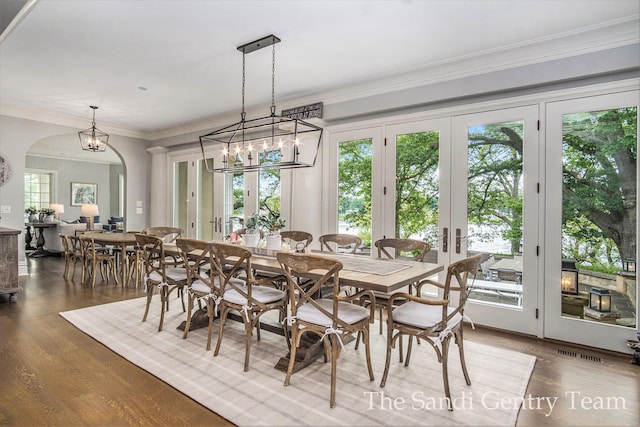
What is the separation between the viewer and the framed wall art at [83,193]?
10.9 metres

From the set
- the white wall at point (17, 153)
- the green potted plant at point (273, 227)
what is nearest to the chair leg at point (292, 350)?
the green potted plant at point (273, 227)

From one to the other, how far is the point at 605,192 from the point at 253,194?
14.5 ft

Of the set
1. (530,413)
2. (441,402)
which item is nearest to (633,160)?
(530,413)

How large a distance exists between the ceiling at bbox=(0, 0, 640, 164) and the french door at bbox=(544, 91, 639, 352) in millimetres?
789

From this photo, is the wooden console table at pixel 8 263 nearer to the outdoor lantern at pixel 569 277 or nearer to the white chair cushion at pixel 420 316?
the white chair cushion at pixel 420 316

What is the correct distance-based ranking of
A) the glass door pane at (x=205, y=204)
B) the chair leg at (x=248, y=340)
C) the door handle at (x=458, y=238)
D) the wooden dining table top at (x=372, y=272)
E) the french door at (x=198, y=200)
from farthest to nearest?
the glass door pane at (x=205, y=204), the french door at (x=198, y=200), the door handle at (x=458, y=238), the chair leg at (x=248, y=340), the wooden dining table top at (x=372, y=272)

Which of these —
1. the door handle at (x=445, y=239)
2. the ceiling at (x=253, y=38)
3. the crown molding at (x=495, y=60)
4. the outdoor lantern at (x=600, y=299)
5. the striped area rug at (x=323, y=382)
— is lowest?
the striped area rug at (x=323, y=382)

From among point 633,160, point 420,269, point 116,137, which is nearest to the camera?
point 420,269

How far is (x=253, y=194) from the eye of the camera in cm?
558

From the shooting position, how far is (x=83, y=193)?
11.1 meters

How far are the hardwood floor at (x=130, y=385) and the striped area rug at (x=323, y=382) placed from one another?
10 centimetres

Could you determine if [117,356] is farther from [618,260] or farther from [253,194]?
[618,260]

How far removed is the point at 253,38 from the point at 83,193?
10.7 m

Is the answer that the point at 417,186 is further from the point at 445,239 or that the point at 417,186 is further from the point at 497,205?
the point at 497,205
